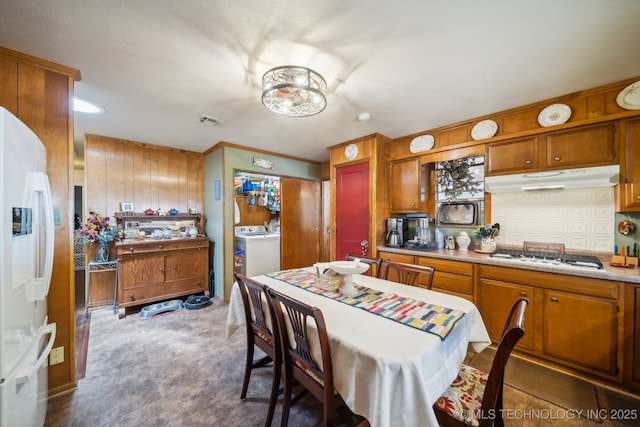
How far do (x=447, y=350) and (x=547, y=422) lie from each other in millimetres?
1205

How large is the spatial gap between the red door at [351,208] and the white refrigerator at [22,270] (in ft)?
9.59

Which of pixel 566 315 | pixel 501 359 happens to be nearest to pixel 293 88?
pixel 501 359

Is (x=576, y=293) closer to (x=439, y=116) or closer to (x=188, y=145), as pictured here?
(x=439, y=116)

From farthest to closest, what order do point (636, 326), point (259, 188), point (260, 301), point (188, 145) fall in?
point (259, 188), point (188, 145), point (636, 326), point (260, 301)

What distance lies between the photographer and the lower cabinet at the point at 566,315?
5.75 feet

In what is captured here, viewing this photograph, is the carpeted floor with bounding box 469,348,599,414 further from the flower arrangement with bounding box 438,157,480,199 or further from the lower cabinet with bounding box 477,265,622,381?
the flower arrangement with bounding box 438,157,480,199

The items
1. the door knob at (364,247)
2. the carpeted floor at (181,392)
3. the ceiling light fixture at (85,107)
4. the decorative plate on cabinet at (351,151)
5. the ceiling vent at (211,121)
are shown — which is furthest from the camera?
the decorative plate on cabinet at (351,151)

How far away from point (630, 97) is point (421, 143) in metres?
1.65

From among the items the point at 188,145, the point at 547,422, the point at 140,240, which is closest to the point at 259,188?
the point at 188,145

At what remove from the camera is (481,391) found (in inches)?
46.3

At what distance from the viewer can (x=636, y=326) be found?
1661 mm

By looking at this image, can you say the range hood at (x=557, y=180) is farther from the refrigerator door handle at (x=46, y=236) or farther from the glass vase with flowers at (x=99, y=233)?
the glass vase with flowers at (x=99, y=233)

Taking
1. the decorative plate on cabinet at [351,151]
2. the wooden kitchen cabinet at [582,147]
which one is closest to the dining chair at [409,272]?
the wooden kitchen cabinet at [582,147]

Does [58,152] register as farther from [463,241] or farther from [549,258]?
[549,258]
